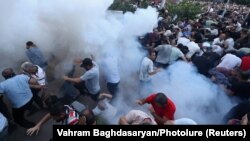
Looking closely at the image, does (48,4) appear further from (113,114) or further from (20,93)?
(113,114)

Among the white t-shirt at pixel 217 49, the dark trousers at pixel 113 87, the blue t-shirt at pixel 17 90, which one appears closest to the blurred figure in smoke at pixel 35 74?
the blue t-shirt at pixel 17 90

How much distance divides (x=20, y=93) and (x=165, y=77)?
3.51 metres

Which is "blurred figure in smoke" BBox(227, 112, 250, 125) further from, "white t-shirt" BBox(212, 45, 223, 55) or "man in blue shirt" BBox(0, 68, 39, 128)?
"white t-shirt" BBox(212, 45, 223, 55)

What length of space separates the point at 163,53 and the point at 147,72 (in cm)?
154

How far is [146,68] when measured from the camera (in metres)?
6.54

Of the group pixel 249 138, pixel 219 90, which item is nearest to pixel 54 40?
pixel 219 90

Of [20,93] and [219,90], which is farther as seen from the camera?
[219,90]

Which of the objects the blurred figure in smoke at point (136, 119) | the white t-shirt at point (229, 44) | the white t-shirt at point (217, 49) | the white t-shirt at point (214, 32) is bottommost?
the blurred figure in smoke at point (136, 119)

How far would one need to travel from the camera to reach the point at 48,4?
763 cm

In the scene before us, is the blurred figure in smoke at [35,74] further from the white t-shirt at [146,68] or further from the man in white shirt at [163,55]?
the man in white shirt at [163,55]

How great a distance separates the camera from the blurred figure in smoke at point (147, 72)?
6.50 meters

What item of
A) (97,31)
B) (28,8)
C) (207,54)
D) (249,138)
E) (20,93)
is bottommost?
(249,138)

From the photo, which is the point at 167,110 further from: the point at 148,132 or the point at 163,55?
the point at 163,55

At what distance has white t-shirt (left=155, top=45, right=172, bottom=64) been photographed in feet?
25.8
